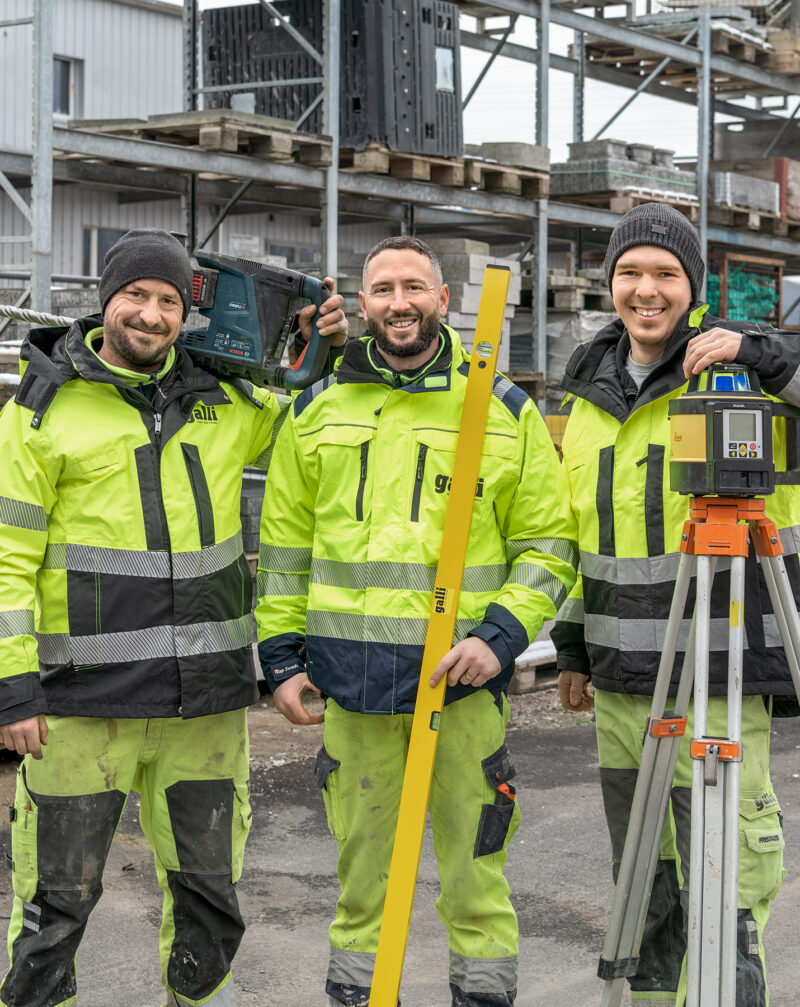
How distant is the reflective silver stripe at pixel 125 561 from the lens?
3.18m

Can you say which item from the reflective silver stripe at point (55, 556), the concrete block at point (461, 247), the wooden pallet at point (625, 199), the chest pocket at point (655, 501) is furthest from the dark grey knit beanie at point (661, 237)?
the wooden pallet at point (625, 199)

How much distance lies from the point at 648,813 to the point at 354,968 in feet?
2.84

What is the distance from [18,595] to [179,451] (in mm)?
550

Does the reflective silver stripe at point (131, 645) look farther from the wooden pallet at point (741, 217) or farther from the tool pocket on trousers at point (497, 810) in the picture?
the wooden pallet at point (741, 217)

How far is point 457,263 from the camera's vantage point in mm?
9992

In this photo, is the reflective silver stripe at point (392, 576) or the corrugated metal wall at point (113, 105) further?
the corrugated metal wall at point (113, 105)

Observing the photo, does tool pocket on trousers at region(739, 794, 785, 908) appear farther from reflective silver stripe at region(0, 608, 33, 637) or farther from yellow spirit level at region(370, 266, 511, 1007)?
reflective silver stripe at region(0, 608, 33, 637)

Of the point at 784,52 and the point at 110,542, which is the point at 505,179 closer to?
the point at 784,52

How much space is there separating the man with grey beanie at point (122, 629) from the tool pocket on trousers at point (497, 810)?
0.66 m

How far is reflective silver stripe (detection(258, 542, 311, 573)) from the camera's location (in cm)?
338

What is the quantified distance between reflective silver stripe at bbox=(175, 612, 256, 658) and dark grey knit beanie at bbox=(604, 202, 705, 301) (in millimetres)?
1367

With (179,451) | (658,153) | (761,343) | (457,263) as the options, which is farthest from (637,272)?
(658,153)

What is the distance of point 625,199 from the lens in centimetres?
1246

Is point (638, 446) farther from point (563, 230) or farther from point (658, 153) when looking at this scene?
point (563, 230)
